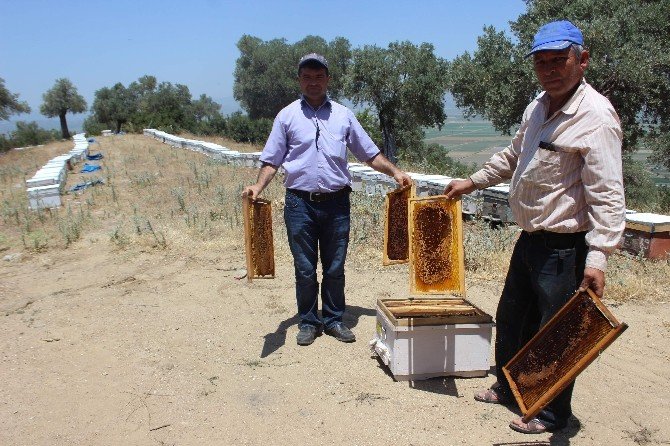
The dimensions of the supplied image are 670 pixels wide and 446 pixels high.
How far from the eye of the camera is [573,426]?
3.25 metres

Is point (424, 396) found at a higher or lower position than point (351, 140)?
lower

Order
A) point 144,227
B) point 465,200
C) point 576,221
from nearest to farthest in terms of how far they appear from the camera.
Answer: point 576,221, point 144,227, point 465,200

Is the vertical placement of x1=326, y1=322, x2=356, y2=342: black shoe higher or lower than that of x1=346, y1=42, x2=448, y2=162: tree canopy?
lower

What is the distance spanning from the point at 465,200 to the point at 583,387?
5802 millimetres

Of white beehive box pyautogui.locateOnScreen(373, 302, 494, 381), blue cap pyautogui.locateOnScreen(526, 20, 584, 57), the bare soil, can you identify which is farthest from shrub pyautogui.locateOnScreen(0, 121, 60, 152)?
blue cap pyautogui.locateOnScreen(526, 20, 584, 57)

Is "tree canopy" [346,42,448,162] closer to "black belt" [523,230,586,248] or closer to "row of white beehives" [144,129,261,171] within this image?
"row of white beehives" [144,129,261,171]

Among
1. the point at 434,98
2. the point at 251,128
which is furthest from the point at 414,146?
the point at 251,128

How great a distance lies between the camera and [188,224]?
8266 mm

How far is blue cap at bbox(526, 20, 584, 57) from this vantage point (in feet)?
8.54

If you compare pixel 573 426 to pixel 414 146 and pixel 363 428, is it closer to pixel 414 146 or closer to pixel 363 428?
pixel 363 428

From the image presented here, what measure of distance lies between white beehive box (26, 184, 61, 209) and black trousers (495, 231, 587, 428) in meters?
9.45

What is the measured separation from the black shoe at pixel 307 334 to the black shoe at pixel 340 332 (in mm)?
126

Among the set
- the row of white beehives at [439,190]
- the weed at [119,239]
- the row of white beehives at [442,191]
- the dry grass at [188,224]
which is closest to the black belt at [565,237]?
the dry grass at [188,224]

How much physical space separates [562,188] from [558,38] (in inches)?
30.8
